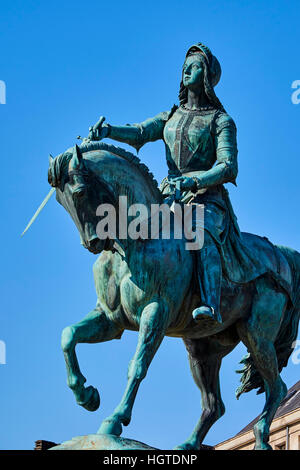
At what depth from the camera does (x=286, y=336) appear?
14.3 meters

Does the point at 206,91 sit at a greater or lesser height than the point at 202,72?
lesser

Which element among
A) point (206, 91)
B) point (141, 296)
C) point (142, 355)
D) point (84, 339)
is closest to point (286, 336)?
point (141, 296)

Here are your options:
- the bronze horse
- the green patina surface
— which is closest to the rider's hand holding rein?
the green patina surface

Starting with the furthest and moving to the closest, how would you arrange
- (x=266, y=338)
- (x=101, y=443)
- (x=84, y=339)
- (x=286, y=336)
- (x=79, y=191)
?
(x=286, y=336), (x=266, y=338), (x=84, y=339), (x=79, y=191), (x=101, y=443)

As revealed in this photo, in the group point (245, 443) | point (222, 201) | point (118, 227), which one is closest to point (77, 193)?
point (118, 227)

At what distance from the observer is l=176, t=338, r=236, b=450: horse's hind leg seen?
544 inches

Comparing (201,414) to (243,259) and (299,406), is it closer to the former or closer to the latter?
(243,259)

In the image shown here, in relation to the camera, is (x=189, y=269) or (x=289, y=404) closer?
(x=189, y=269)

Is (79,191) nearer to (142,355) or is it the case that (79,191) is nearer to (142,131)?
(142,355)

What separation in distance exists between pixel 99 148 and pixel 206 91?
1.89 m

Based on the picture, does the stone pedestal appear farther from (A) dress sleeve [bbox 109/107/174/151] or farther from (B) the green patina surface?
(A) dress sleeve [bbox 109/107/174/151]

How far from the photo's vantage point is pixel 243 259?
44.0 feet

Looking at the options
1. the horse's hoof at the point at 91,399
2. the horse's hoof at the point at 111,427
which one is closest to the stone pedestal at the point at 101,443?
the horse's hoof at the point at 111,427

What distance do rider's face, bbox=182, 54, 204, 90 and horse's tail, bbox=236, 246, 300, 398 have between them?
2218 mm
